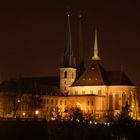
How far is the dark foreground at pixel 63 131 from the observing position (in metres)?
91.2

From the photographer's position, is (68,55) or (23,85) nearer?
(23,85)

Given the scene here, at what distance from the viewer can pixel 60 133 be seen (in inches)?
Result: 3875

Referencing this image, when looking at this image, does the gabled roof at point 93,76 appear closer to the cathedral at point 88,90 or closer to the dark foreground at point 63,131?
the cathedral at point 88,90

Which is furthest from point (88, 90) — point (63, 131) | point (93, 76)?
point (63, 131)

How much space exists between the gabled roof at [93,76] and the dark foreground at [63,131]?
160 ft

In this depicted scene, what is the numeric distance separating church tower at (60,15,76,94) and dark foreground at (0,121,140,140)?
2032 inches

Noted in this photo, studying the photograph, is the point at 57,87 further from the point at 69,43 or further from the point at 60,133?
the point at 60,133

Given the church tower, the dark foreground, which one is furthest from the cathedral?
the dark foreground

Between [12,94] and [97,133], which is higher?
[12,94]

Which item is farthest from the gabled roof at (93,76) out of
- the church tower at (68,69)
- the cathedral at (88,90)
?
the church tower at (68,69)

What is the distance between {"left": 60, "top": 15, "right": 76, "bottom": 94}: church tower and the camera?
166m

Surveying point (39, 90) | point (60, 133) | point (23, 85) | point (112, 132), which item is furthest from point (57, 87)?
point (60, 133)

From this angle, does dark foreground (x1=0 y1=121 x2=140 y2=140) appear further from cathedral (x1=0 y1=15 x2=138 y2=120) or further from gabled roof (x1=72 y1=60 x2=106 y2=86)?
gabled roof (x1=72 y1=60 x2=106 y2=86)

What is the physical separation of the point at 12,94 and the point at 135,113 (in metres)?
37.6
